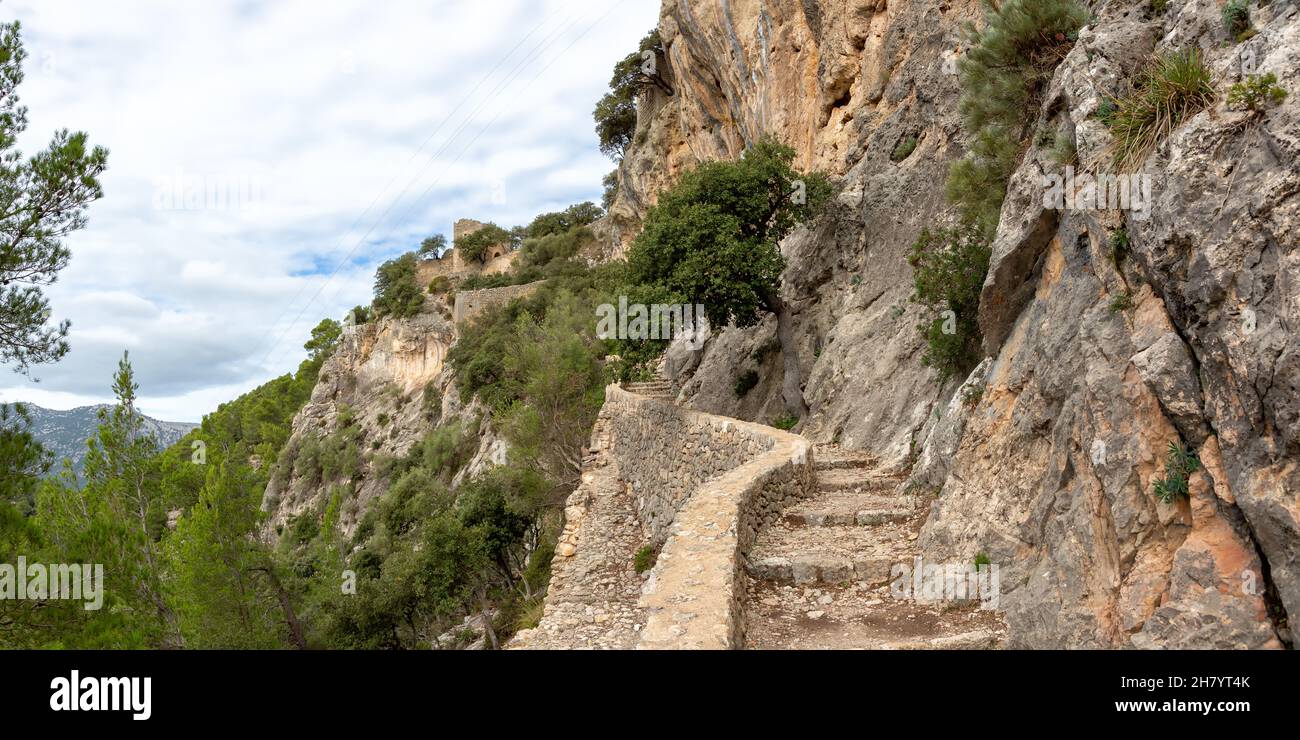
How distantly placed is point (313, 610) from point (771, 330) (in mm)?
13672

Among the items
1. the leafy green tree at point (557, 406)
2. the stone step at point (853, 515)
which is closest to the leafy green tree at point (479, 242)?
the leafy green tree at point (557, 406)

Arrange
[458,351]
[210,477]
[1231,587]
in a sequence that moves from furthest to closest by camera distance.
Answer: [458,351]
[210,477]
[1231,587]

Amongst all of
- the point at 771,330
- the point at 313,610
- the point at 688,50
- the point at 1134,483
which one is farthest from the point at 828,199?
the point at 313,610

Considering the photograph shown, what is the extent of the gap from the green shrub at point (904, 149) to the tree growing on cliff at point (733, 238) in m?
1.71

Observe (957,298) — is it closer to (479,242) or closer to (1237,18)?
(1237,18)

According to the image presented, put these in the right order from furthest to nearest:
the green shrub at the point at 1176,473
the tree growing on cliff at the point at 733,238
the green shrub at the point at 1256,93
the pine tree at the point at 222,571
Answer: the tree growing on cliff at the point at 733,238
the pine tree at the point at 222,571
the green shrub at the point at 1176,473
the green shrub at the point at 1256,93

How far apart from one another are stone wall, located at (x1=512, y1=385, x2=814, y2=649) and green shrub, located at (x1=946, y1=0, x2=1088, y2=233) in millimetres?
4406

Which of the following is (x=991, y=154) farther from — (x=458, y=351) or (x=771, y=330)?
(x=458, y=351)

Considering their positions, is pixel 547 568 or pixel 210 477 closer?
pixel 210 477

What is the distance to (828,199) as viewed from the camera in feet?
56.0

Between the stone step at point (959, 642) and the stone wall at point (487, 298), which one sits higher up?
the stone wall at point (487, 298)

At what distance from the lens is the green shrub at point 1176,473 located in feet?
13.7

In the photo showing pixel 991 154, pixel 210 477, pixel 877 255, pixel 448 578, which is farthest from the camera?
pixel 448 578

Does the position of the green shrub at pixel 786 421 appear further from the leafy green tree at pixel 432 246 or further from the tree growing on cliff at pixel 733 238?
the leafy green tree at pixel 432 246
